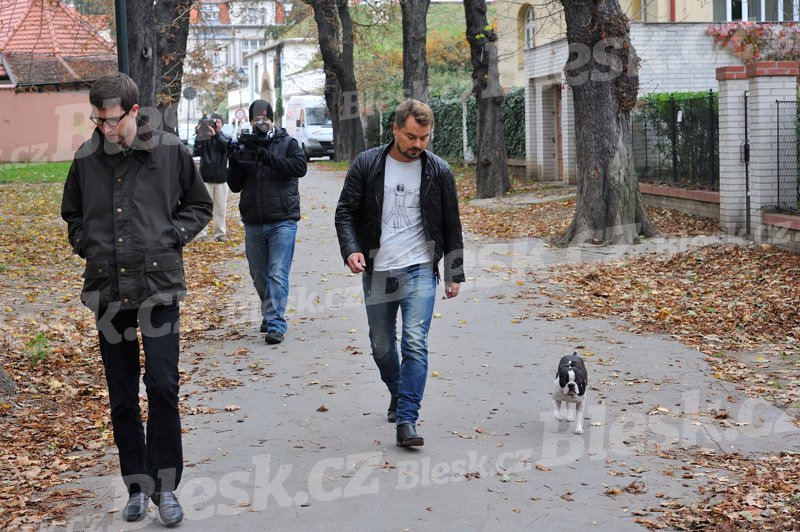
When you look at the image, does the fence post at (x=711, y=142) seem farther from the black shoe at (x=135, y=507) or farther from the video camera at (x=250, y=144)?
the black shoe at (x=135, y=507)

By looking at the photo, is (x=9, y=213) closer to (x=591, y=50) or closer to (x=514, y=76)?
(x=591, y=50)

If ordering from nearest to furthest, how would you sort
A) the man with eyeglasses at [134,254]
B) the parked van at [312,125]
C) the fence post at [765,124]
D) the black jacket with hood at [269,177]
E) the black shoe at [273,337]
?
the man with eyeglasses at [134,254]
the black jacket with hood at [269,177]
the black shoe at [273,337]
the fence post at [765,124]
the parked van at [312,125]

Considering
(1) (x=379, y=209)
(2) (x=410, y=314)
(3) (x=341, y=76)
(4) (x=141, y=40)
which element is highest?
(3) (x=341, y=76)

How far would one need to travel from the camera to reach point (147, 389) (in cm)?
548

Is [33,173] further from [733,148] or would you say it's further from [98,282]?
[98,282]

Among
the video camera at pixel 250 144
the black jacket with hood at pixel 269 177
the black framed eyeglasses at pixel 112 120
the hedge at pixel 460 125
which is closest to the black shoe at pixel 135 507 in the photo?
the black framed eyeglasses at pixel 112 120

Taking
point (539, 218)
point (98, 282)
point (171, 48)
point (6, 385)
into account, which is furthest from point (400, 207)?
point (171, 48)

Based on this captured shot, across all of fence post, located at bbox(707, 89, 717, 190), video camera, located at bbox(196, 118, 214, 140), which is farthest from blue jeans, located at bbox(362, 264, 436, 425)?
fence post, located at bbox(707, 89, 717, 190)

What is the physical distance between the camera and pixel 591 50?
16.4 meters

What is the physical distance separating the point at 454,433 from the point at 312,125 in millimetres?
46805

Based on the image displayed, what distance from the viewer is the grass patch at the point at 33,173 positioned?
3349cm

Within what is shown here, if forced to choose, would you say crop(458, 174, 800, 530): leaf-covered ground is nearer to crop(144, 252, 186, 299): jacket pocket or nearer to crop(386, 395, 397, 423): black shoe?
crop(386, 395, 397, 423): black shoe

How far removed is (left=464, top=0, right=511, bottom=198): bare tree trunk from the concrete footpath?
1403cm

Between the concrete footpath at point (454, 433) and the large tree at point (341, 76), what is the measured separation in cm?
2756
